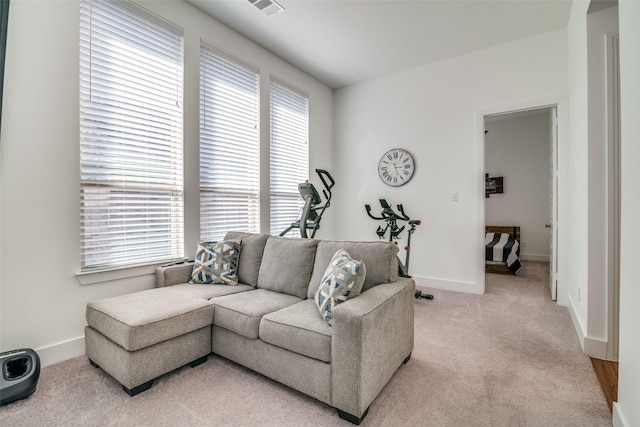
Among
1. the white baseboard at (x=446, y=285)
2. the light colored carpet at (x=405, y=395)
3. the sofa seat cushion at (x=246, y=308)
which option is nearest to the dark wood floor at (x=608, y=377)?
the light colored carpet at (x=405, y=395)

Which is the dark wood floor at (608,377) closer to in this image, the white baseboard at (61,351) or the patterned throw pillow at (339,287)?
the patterned throw pillow at (339,287)

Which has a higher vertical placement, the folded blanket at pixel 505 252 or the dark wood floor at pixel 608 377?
the folded blanket at pixel 505 252

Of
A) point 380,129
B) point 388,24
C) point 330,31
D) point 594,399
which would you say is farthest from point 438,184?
point 594,399

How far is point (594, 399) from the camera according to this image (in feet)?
5.63

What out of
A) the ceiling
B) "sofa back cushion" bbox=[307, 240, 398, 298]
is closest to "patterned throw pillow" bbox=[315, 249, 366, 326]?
"sofa back cushion" bbox=[307, 240, 398, 298]

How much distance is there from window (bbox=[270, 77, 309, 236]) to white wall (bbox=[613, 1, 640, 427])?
3351 millimetres

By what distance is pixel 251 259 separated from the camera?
9.03 ft

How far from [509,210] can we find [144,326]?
6998 millimetres

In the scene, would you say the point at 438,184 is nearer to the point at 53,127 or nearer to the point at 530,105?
the point at 530,105

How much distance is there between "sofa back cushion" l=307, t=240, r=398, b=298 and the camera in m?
2.08

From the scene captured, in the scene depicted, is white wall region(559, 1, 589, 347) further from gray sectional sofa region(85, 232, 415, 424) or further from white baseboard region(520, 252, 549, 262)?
white baseboard region(520, 252, 549, 262)

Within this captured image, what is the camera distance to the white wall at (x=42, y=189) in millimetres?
1995

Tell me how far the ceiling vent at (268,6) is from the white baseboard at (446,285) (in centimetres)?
374

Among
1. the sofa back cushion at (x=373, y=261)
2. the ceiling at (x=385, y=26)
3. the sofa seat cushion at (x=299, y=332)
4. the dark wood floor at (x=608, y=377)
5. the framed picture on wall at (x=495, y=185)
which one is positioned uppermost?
the ceiling at (x=385, y=26)
